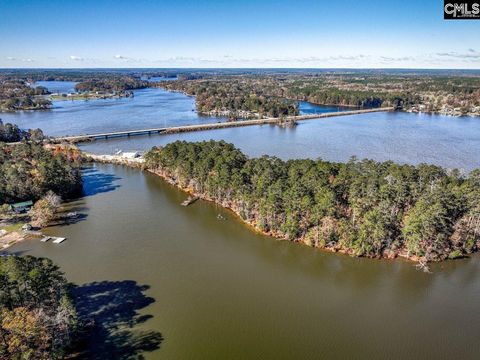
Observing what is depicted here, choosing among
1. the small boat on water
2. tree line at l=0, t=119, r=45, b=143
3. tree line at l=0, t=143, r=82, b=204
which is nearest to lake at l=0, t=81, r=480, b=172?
tree line at l=0, t=119, r=45, b=143

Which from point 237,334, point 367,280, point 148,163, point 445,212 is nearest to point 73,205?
point 148,163

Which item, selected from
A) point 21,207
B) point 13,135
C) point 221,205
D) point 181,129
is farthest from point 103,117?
point 221,205

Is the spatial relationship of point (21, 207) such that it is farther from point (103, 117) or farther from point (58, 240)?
point (103, 117)

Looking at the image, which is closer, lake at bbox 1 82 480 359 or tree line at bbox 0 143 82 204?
lake at bbox 1 82 480 359

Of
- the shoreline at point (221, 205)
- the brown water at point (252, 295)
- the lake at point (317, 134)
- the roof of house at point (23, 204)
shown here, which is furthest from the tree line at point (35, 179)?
the lake at point (317, 134)

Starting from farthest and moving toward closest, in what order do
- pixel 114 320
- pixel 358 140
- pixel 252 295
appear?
pixel 358 140 → pixel 252 295 → pixel 114 320

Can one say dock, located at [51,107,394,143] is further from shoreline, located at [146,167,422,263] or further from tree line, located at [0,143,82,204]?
shoreline, located at [146,167,422,263]

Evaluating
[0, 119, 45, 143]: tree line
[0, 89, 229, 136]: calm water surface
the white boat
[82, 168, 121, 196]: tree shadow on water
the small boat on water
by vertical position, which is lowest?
the white boat
